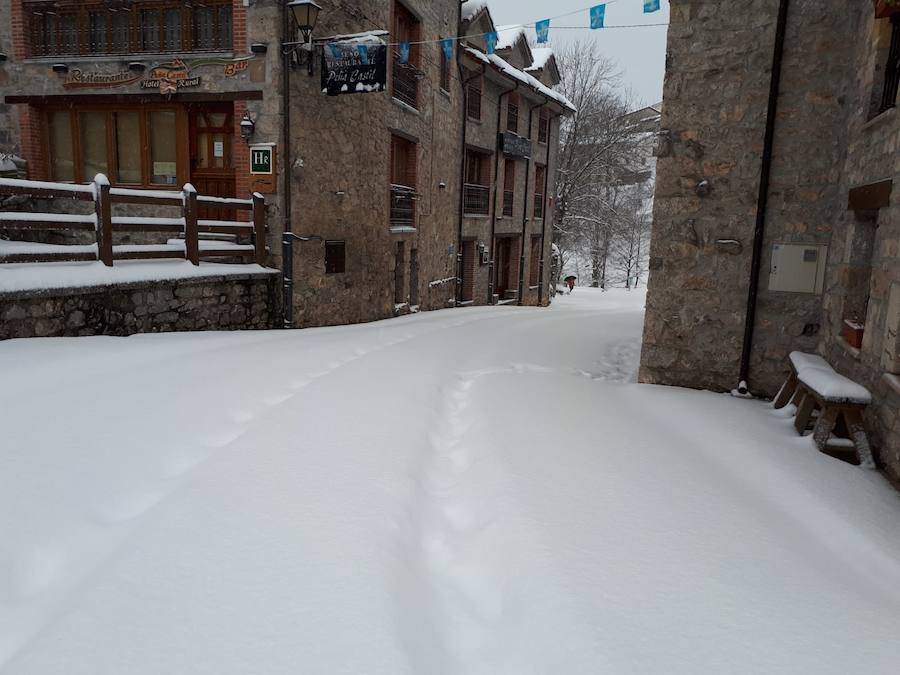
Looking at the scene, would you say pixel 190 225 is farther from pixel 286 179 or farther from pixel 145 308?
pixel 286 179

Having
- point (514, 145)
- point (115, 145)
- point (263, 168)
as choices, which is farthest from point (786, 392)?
point (514, 145)

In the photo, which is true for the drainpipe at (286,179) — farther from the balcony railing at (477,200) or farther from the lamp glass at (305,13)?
the balcony railing at (477,200)

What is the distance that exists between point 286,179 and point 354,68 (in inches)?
78.0

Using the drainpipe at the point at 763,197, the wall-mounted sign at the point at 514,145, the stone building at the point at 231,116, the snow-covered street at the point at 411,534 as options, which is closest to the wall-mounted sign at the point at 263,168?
the stone building at the point at 231,116

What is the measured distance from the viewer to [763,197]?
583 centimetres

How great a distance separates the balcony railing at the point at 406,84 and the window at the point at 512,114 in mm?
6819

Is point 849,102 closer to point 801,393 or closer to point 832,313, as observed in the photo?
point 832,313

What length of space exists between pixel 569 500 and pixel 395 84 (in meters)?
11.0

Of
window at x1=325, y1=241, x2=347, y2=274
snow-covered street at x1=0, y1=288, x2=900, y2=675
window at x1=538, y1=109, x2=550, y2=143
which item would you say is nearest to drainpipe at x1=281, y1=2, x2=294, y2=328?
window at x1=325, y1=241, x2=347, y2=274

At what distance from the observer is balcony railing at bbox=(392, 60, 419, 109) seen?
484 inches

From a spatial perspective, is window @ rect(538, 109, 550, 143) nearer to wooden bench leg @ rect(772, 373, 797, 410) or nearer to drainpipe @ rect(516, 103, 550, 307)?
drainpipe @ rect(516, 103, 550, 307)

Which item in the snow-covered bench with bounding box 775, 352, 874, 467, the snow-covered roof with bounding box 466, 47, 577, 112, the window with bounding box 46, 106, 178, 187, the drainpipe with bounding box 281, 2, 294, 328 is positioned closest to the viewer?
the snow-covered bench with bounding box 775, 352, 874, 467

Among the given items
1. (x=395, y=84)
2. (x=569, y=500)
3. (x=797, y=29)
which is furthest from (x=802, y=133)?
(x=395, y=84)

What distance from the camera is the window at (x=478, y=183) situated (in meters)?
17.7
